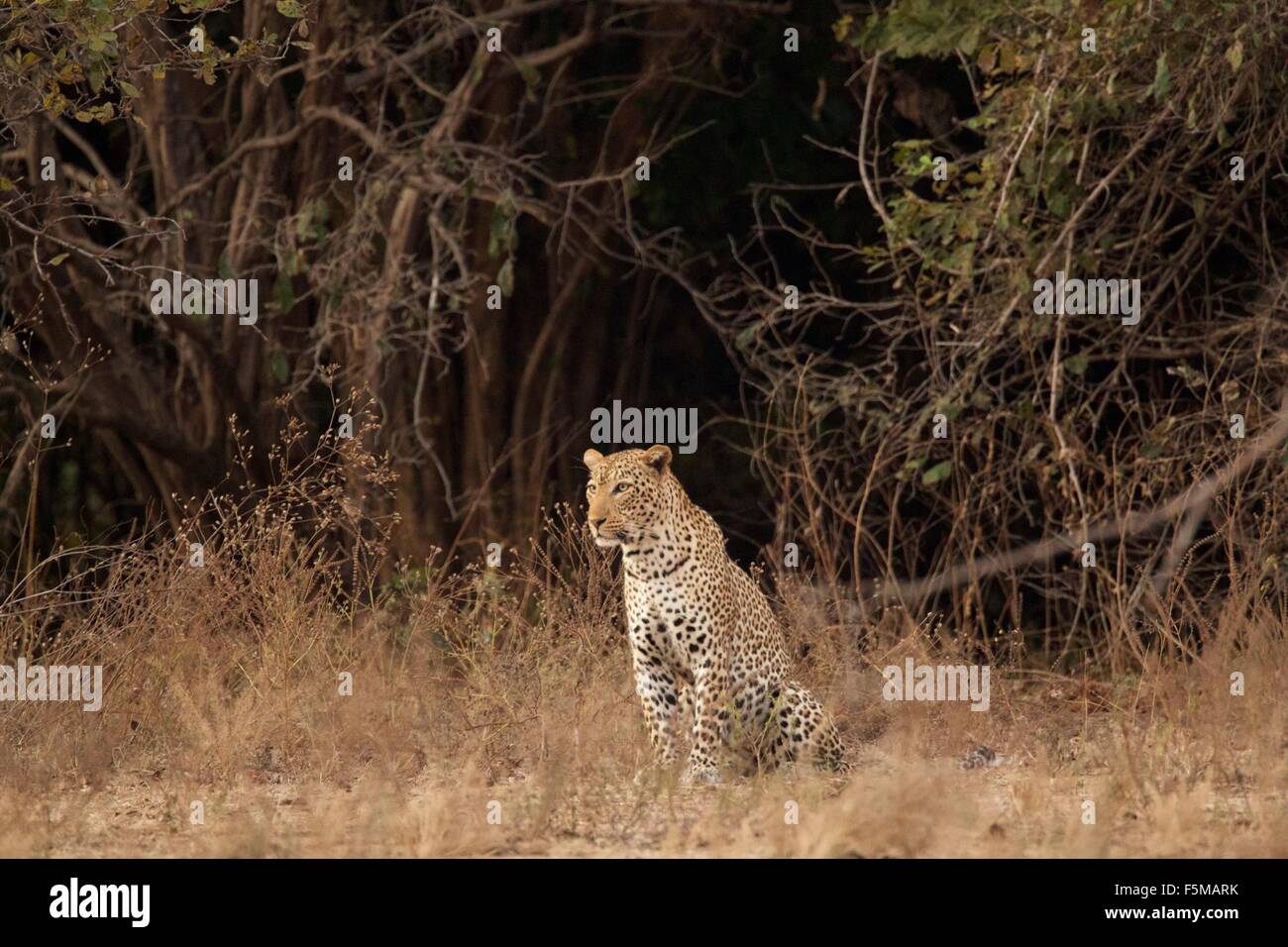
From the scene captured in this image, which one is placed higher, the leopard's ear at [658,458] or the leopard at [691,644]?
the leopard's ear at [658,458]

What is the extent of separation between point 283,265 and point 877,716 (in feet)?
11.6

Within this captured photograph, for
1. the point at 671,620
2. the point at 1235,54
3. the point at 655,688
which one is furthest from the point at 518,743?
the point at 1235,54

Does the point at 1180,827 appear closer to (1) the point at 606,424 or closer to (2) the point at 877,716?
(2) the point at 877,716

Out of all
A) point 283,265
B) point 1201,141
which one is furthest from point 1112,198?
point 283,265

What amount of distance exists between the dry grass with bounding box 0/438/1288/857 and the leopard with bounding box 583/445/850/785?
0.20 m

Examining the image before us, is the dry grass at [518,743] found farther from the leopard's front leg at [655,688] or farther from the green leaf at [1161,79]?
the green leaf at [1161,79]

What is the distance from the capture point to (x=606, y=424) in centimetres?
1207

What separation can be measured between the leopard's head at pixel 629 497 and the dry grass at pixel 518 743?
57 centimetres

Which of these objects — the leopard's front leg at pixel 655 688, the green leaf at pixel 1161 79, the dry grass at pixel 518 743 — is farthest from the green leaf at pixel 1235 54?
the leopard's front leg at pixel 655 688

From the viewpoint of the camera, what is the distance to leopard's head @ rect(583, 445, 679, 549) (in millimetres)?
6484

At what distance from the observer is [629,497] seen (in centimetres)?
652

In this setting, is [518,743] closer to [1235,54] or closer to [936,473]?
[936,473]

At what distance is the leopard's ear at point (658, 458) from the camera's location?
659cm

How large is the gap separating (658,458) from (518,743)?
111 cm
